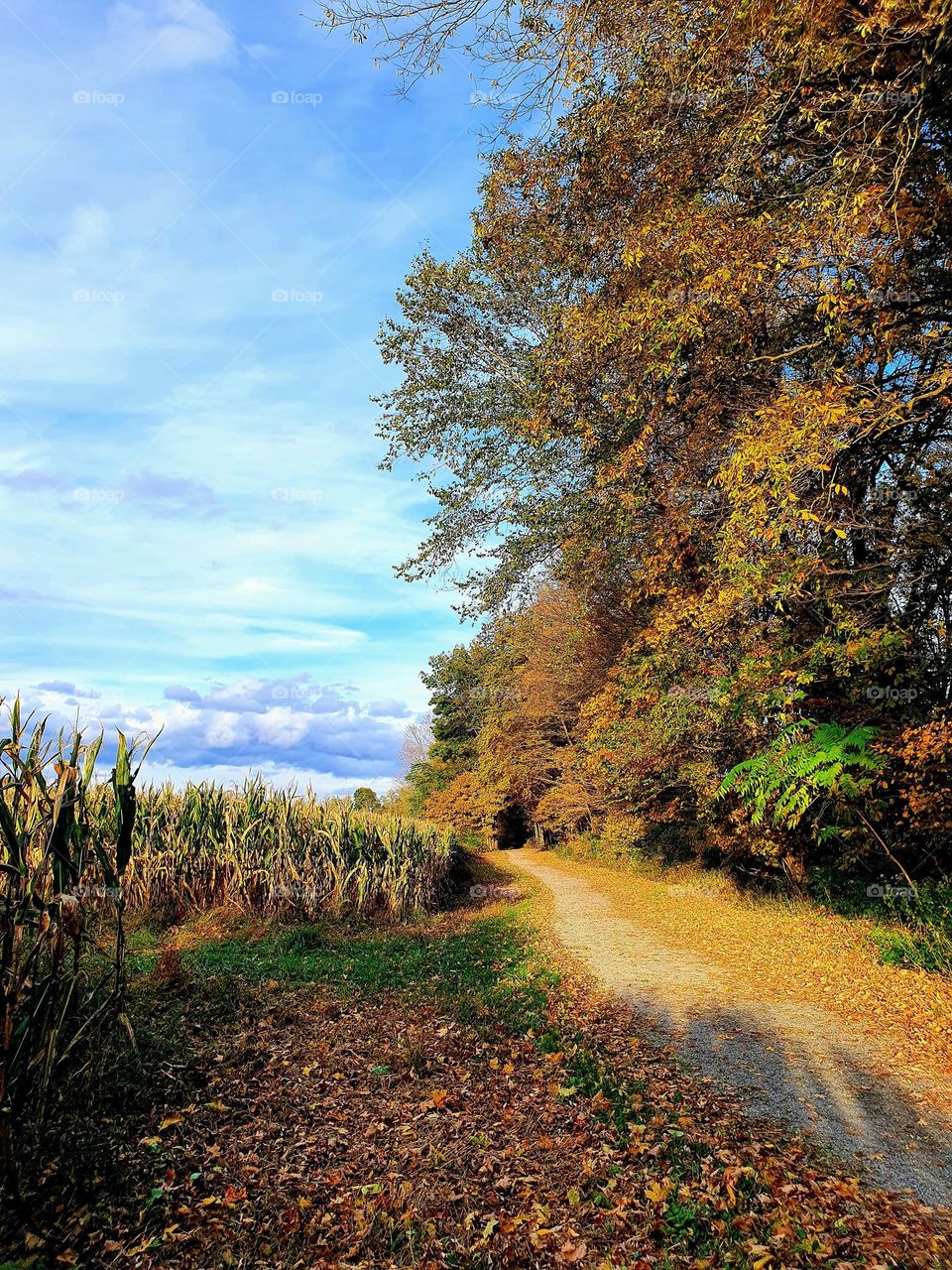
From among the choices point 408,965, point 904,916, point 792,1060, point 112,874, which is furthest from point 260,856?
point 904,916

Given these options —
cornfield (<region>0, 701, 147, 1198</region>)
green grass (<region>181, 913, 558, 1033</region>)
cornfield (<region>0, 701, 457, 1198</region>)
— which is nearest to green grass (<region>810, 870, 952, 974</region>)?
green grass (<region>181, 913, 558, 1033</region>)

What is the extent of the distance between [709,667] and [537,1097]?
701 cm

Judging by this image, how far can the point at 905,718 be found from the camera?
31.2ft

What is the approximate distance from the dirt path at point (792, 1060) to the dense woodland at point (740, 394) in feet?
7.76

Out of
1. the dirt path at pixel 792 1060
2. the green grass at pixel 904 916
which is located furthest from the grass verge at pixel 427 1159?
the green grass at pixel 904 916

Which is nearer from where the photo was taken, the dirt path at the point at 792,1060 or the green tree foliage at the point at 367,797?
the dirt path at the point at 792,1060

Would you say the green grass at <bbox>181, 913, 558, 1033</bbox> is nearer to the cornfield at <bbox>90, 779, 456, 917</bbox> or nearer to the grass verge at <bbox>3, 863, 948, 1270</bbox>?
the grass verge at <bbox>3, 863, 948, 1270</bbox>

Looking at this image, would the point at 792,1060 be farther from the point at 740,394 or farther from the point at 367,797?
the point at 367,797

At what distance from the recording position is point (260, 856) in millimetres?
11539

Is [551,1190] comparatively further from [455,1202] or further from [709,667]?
[709,667]

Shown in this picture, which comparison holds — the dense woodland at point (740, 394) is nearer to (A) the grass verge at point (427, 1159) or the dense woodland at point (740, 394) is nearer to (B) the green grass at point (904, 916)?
(B) the green grass at point (904, 916)

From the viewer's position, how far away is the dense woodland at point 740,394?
685 centimetres

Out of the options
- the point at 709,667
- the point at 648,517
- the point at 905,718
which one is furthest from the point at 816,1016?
the point at 648,517

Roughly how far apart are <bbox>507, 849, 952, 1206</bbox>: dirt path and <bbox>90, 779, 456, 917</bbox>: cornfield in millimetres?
3991
